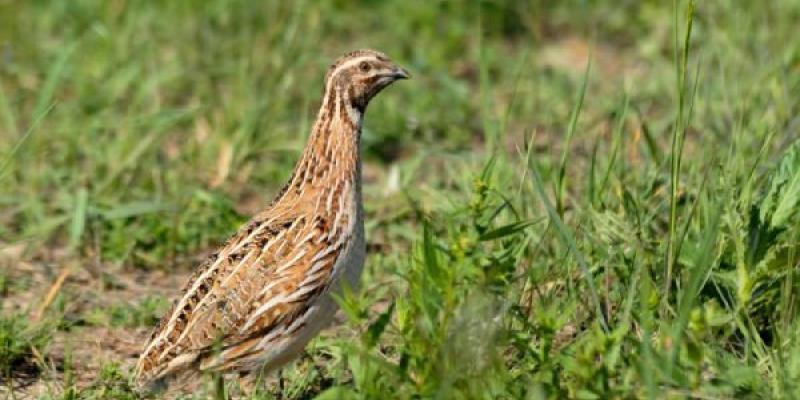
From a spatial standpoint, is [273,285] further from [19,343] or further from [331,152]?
[19,343]

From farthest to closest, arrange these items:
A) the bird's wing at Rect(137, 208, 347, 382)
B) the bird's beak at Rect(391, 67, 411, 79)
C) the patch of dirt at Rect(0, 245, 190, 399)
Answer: the patch of dirt at Rect(0, 245, 190, 399), the bird's beak at Rect(391, 67, 411, 79), the bird's wing at Rect(137, 208, 347, 382)

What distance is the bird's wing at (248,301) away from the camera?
6242mm

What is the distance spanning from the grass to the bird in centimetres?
27

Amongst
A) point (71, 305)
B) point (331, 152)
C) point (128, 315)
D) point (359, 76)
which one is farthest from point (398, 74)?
point (71, 305)

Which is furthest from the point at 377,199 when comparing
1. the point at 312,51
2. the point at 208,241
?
the point at 312,51

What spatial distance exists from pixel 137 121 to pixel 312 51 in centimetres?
152

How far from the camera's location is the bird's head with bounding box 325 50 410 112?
658 cm

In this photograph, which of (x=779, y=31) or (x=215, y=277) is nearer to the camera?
(x=215, y=277)

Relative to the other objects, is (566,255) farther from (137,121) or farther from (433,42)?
(433,42)

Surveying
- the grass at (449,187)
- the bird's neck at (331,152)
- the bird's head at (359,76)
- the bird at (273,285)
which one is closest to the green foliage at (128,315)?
the grass at (449,187)

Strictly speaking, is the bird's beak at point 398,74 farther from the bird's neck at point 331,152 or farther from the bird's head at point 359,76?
the bird's neck at point 331,152

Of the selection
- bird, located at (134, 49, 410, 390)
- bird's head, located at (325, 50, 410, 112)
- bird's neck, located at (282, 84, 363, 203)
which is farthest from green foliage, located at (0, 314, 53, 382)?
bird's head, located at (325, 50, 410, 112)

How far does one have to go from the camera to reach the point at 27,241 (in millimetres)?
8094

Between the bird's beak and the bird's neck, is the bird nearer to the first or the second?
the bird's neck
